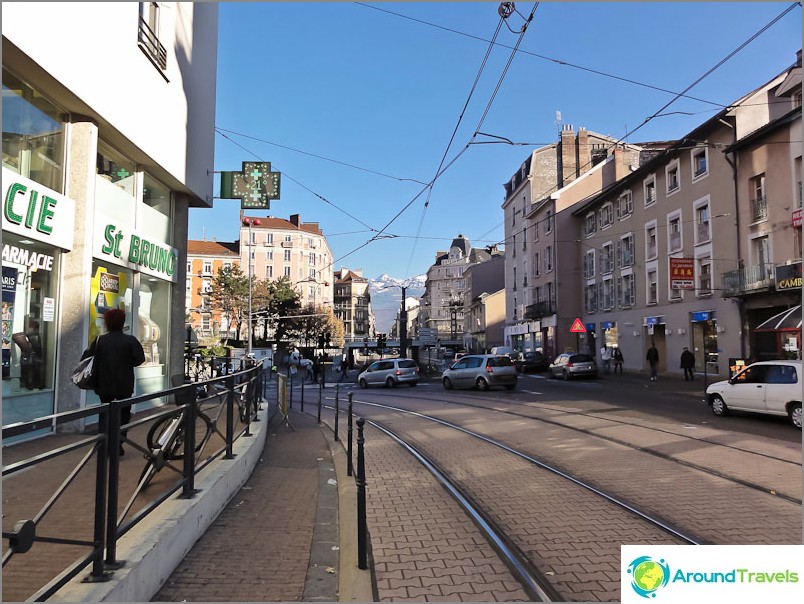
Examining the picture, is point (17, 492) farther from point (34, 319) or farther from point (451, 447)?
point (451, 447)

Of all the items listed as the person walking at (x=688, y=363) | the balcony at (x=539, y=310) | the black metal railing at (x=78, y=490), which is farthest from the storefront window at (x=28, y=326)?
the balcony at (x=539, y=310)

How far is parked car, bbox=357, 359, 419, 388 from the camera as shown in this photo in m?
29.8

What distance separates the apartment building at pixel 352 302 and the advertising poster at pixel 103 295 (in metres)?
122

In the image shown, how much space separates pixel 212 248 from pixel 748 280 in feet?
287

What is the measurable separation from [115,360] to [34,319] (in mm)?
3307

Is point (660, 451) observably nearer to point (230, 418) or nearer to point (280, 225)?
point (230, 418)

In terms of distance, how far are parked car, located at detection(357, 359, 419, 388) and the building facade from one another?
17.4m

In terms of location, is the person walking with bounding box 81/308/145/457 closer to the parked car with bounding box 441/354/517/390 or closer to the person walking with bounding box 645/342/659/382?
the parked car with bounding box 441/354/517/390

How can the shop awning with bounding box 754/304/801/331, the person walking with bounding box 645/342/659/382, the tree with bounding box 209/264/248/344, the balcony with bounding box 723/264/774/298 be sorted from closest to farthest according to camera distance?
1. the shop awning with bounding box 754/304/801/331
2. the balcony with bounding box 723/264/774/298
3. the person walking with bounding box 645/342/659/382
4. the tree with bounding box 209/264/248/344

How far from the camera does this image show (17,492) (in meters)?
2.76

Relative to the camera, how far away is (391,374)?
98.3 feet

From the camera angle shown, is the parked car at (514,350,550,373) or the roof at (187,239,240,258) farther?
the roof at (187,239,240,258)

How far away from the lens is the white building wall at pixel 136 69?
7.64m

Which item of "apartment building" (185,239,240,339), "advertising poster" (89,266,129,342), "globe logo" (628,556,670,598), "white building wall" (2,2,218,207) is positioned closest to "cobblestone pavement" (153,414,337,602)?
"globe logo" (628,556,670,598)
